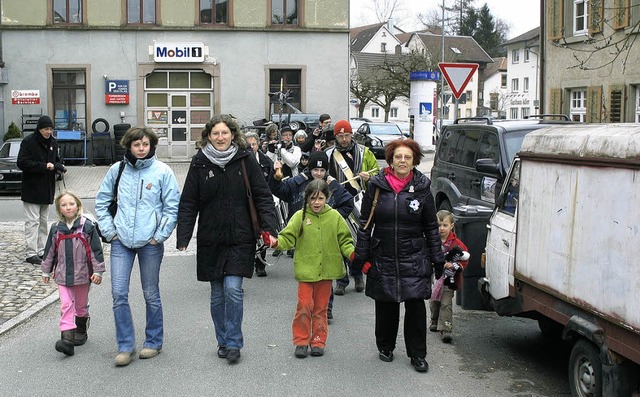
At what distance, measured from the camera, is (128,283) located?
6.82m

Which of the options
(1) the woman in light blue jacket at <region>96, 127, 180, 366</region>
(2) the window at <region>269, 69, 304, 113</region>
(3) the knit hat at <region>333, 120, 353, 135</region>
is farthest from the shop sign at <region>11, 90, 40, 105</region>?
(1) the woman in light blue jacket at <region>96, 127, 180, 366</region>

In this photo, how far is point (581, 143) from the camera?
5496mm

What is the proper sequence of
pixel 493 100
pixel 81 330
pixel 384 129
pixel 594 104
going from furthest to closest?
1. pixel 493 100
2. pixel 384 129
3. pixel 594 104
4. pixel 81 330

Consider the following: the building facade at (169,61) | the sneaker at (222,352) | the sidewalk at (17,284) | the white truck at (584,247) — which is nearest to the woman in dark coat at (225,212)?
the sneaker at (222,352)

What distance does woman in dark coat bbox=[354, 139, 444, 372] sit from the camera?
6.47 meters

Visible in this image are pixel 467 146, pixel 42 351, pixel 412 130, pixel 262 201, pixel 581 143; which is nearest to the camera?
pixel 581 143

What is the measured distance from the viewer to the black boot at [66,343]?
7.04 meters

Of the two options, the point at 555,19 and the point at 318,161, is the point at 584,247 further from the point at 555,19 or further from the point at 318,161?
the point at 555,19

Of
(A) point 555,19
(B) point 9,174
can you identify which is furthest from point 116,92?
(A) point 555,19

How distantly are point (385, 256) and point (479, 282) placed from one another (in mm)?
1282

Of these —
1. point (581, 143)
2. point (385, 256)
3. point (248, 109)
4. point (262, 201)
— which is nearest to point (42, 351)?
point (262, 201)

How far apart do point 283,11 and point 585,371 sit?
28088 millimetres

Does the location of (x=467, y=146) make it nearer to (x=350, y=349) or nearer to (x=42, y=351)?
(x=350, y=349)

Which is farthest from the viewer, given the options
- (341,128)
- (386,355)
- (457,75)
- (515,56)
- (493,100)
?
(493,100)
